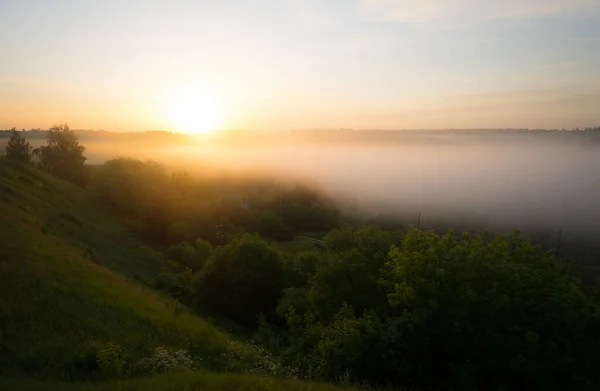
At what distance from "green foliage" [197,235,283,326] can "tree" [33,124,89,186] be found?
2745 inches

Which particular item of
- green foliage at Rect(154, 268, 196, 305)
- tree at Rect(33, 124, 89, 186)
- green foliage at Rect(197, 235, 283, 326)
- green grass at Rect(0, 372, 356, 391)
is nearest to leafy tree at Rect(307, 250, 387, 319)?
green grass at Rect(0, 372, 356, 391)

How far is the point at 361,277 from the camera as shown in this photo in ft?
73.5

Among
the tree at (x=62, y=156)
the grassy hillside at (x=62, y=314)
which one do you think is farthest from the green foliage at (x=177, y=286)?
the tree at (x=62, y=156)

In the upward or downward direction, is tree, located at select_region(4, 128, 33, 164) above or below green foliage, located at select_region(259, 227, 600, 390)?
above

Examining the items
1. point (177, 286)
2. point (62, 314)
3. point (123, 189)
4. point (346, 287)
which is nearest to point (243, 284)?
point (177, 286)

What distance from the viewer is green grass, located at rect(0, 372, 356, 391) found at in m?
9.36

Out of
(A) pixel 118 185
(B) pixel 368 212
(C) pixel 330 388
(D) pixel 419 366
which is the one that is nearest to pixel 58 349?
(C) pixel 330 388

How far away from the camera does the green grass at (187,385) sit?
9359mm

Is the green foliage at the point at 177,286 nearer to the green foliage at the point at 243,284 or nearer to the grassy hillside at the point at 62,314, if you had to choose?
the green foliage at the point at 243,284

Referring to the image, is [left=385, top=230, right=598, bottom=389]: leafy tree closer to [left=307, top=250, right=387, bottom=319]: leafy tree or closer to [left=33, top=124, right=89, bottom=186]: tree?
[left=307, top=250, right=387, bottom=319]: leafy tree

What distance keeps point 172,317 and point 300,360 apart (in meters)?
6.24

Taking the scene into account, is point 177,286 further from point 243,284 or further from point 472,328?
point 472,328

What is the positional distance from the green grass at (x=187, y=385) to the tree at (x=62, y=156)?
306 feet

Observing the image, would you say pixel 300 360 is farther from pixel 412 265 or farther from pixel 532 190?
pixel 532 190
